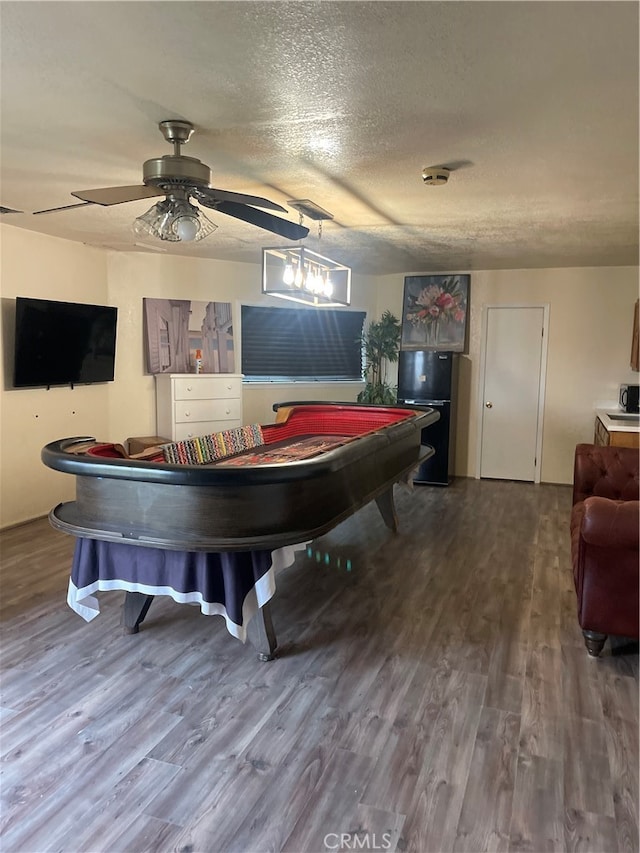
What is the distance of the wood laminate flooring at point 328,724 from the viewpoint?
1.83 metres

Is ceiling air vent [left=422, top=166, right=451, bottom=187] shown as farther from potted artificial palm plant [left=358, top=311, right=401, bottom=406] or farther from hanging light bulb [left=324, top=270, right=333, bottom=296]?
potted artificial palm plant [left=358, top=311, right=401, bottom=406]

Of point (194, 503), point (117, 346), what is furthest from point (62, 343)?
point (194, 503)

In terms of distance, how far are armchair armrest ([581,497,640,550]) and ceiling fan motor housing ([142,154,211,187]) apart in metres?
2.27

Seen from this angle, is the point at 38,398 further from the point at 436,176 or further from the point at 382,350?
the point at 382,350

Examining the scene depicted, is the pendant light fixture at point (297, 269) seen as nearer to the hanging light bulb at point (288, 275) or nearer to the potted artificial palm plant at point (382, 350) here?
the hanging light bulb at point (288, 275)

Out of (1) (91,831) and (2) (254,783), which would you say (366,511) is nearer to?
(2) (254,783)

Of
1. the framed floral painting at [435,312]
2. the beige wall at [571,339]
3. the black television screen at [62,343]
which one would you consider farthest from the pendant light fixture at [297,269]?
the beige wall at [571,339]

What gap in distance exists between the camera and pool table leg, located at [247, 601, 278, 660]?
2789 mm

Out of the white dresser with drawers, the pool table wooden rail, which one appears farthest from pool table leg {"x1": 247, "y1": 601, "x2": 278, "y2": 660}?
the white dresser with drawers

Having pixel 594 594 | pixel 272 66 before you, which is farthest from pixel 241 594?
pixel 272 66

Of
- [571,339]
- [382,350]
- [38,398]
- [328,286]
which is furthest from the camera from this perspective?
[382,350]

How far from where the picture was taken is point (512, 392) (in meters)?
6.51

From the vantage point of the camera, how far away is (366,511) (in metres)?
5.39

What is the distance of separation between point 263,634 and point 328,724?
590mm
